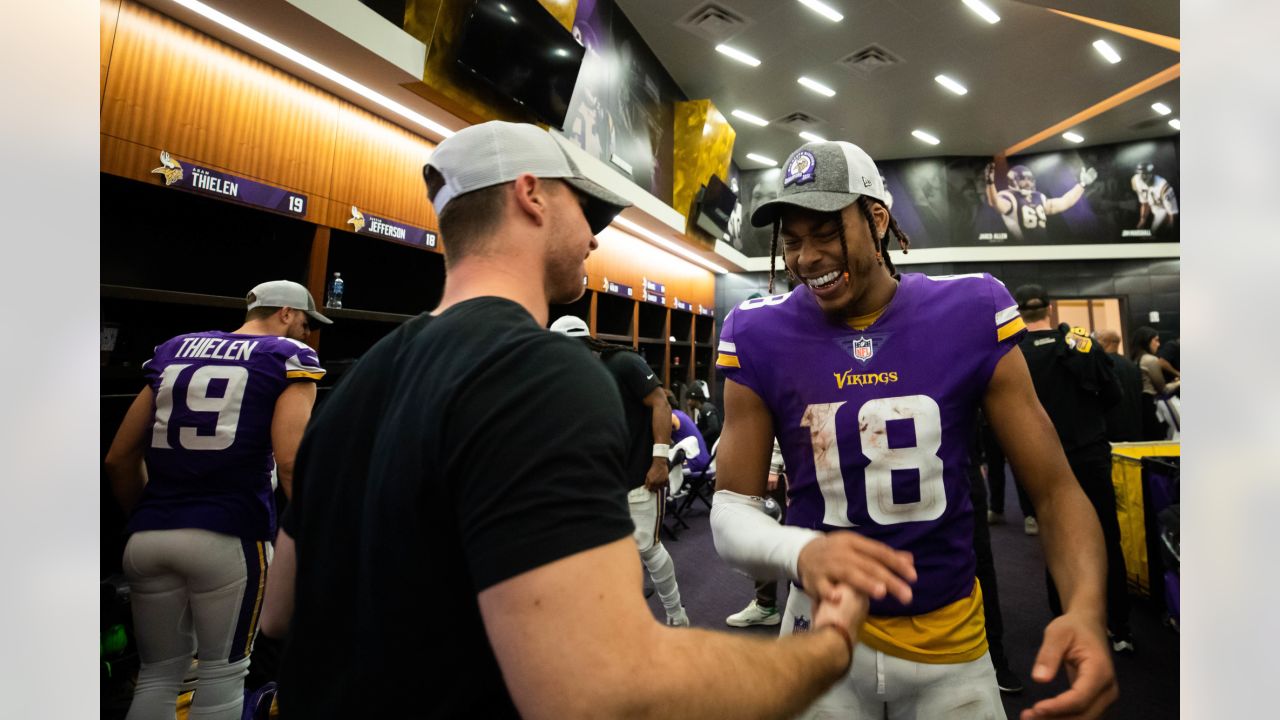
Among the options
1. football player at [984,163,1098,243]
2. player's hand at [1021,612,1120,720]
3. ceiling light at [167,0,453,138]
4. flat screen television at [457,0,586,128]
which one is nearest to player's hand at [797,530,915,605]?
player's hand at [1021,612,1120,720]

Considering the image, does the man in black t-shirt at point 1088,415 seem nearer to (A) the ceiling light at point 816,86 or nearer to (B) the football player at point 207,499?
(B) the football player at point 207,499

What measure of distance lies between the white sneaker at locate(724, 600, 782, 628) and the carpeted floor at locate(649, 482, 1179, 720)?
2.6 inches

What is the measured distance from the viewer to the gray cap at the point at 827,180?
4.34 feet

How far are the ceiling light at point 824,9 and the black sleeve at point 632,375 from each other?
586 cm

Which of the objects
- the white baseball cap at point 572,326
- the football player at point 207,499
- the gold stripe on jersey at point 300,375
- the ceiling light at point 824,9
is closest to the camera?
the football player at point 207,499

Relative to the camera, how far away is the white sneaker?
371cm

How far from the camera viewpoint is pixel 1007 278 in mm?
11484

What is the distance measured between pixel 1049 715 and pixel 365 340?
4.88 metres

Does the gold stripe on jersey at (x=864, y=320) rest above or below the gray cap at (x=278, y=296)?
below

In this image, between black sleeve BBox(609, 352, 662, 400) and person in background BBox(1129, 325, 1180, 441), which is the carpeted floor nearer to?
black sleeve BBox(609, 352, 662, 400)

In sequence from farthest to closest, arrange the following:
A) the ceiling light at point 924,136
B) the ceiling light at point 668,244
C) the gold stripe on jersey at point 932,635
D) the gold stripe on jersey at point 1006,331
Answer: the ceiling light at point 924,136
the ceiling light at point 668,244
the gold stripe on jersey at point 1006,331
the gold stripe on jersey at point 932,635

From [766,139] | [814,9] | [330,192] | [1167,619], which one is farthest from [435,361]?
[766,139]

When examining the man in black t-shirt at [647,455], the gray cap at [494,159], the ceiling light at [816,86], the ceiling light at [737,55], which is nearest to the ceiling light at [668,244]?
the ceiling light at [737,55]

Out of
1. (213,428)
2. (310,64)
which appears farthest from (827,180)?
(310,64)
